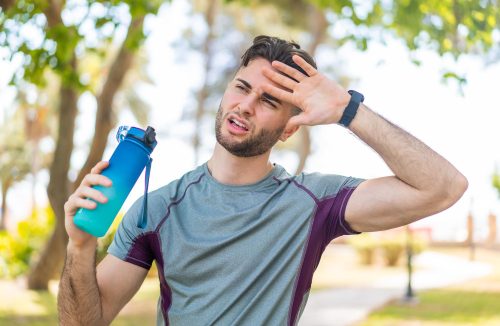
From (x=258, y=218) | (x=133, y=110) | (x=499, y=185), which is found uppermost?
(x=133, y=110)

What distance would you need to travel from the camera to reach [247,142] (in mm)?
2594

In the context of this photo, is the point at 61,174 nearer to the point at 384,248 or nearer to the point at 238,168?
the point at 238,168

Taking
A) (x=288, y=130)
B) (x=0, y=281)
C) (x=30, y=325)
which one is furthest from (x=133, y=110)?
(x=288, y=130)

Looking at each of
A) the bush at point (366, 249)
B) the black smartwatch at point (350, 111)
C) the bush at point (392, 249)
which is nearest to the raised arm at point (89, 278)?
the black smartwatch at point (350, 111)

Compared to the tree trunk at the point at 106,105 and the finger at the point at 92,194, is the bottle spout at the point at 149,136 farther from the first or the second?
the tree trunk at the point at 106,105

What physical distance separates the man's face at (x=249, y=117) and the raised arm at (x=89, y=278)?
0.46m

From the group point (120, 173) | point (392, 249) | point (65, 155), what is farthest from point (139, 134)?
point (392, 249)

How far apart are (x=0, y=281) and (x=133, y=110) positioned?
1447 inches

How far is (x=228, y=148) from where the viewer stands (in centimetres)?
259

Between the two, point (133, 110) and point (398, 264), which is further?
point (133, 110)

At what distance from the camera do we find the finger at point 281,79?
2463mm

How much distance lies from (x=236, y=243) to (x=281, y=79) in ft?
1.76

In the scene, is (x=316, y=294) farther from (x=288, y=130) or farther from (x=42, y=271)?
(x=288, y=130)

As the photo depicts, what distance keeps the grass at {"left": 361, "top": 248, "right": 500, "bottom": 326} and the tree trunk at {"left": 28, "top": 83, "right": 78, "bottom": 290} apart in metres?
5.65
